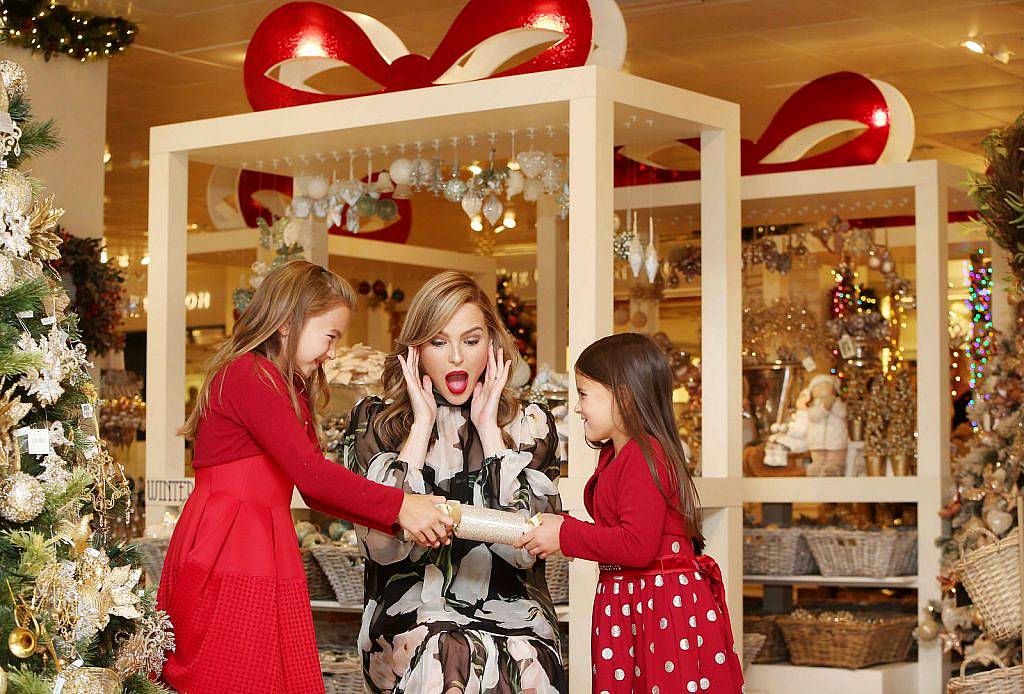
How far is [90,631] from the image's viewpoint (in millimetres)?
2264

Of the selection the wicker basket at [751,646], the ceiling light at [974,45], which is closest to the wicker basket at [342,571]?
the wicker basket at [751,646]

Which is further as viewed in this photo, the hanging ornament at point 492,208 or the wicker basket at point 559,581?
the hanging ornament at point 492,208

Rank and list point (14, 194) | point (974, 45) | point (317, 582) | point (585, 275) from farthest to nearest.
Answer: point (974, 45) < point (317, 582) < point (585, 275) < point (14, 194)

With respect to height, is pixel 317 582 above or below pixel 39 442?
below

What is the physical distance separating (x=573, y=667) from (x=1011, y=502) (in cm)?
196

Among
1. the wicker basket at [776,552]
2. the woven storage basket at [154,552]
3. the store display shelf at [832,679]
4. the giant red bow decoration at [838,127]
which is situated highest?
the giant red bow decoration at [838,127]

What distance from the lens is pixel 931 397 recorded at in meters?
6.08

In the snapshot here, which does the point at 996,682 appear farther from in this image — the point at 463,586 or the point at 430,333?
the point at 430,333

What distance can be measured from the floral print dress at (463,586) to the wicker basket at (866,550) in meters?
3.32

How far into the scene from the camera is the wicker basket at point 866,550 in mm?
6094

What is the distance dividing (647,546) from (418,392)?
613 mm

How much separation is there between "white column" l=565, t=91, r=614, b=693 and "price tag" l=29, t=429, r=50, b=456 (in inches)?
88.6

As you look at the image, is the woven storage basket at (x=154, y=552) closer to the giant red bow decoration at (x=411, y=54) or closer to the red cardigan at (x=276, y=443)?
the giant red bow decoration at (x=411, y=54)

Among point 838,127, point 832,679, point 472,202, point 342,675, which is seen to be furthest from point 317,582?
point 838,127
